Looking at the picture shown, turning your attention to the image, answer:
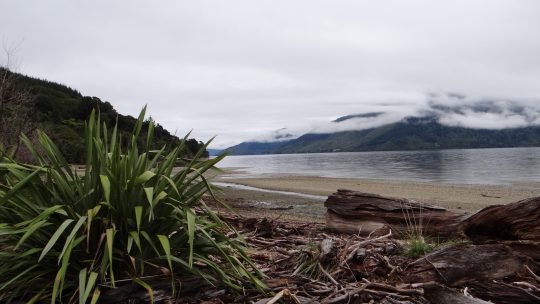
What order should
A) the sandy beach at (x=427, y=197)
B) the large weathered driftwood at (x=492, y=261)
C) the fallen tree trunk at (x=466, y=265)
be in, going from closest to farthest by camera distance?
the large weathered driftwood at (x=492, y=261) < the fallen tree trunk at (x=466, y=265) < the sandy beach at (x=427, y=197)

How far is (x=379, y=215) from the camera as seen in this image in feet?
24.1

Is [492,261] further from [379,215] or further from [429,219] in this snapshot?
[379,215]

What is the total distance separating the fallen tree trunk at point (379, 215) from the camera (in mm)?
6875

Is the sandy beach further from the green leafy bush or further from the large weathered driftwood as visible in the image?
the green leafy bush

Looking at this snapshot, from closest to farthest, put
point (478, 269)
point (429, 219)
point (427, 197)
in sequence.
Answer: point (478, 269) → point (429, 219) → point (427, 197)

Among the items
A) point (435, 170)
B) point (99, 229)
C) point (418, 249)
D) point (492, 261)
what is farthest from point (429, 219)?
point (435, 170)

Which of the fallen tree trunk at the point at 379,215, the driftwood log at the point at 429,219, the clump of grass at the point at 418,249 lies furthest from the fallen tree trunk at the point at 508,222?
the fallen tree trunk at the point at 379,215

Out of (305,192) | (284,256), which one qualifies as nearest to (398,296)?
(284,256)

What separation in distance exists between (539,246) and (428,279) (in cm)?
136

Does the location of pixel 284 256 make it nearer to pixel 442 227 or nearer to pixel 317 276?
pixel 317 276

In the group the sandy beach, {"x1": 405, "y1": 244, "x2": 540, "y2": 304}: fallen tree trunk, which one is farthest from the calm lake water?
{"x1": 405, "y1": 244, "x2": 540, "y2": 304}: fallen tree trunk

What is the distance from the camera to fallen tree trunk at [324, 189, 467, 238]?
6.88 m

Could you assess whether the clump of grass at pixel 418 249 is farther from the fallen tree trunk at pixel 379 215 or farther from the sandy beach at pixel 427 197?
the sandy beach at pixel 427 197

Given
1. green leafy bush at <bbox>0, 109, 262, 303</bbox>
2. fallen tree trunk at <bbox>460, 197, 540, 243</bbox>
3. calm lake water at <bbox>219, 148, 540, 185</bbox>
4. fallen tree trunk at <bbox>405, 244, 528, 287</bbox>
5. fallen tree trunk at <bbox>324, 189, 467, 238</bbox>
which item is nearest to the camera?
green leafy bush at <bbox>0, 109, 262, 303</bbox>
